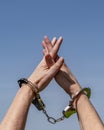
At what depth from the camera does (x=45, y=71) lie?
7527mm

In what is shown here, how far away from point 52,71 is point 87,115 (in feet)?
3.31

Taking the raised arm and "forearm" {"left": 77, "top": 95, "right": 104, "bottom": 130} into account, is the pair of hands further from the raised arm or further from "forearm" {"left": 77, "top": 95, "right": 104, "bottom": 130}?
"forearm" {"left": 77, "top": 95, "right": 104, "bottom": 130}

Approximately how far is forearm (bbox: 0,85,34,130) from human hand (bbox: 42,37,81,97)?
83 centimetres

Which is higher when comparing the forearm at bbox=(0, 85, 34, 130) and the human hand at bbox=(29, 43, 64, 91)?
the human hand at bbox=(29, 43, 64, 91)

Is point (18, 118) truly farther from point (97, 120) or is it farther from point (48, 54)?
point (48, 54)

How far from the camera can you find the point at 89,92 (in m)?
7.36

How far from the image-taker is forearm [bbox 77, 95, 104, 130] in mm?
6636

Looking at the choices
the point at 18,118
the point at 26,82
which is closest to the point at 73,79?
the point at 26,82

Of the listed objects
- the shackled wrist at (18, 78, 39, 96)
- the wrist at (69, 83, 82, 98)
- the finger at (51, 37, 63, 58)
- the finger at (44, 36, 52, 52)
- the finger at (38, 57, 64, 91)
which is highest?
the finger at (44, 36, 52, 52)

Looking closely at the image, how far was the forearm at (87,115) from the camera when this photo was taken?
6.64 metres

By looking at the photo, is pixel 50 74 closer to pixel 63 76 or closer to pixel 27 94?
pixel 63 76

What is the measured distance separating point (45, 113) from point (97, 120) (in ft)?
2.85

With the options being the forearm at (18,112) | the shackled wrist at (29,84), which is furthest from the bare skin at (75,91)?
the forearm at (18,112)

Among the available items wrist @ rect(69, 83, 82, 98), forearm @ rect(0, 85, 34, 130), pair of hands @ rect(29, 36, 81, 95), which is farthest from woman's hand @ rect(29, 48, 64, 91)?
forearm @ rect(0, 85, 34, 130)
